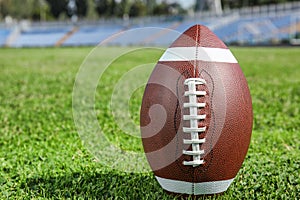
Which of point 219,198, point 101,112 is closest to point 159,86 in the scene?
point 219,198

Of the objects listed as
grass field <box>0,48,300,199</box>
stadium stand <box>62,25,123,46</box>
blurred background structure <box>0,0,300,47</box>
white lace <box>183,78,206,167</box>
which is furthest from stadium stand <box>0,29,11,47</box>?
white lace <box>183,78,206,167</box>

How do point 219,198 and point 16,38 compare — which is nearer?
point 219,198

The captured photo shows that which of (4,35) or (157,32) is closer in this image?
(157,32)

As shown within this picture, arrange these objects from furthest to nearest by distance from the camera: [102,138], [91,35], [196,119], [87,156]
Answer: [91,35] → [102,138] → [87,156] → [196,119]

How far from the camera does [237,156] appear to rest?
7.38 feet

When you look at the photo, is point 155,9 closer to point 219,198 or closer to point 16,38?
point 16,38

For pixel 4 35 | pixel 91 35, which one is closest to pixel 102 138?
pixel 91 35

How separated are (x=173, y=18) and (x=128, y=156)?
3614cm

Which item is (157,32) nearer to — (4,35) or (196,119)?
(4,35)

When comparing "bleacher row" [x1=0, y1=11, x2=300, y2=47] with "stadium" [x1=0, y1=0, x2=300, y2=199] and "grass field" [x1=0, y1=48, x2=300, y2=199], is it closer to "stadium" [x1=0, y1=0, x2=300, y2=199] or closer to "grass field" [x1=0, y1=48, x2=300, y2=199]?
"stadium" [x1=0, y1=0, x2=300, y2=199]

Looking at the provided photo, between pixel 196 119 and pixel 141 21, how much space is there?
38.9 m

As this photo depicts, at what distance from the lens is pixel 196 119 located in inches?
82.3

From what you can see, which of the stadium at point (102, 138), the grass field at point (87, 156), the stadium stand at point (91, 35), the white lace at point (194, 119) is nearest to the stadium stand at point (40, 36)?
the stadium stand at point (91, 35)

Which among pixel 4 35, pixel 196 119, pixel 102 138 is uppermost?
pixel 196 119
